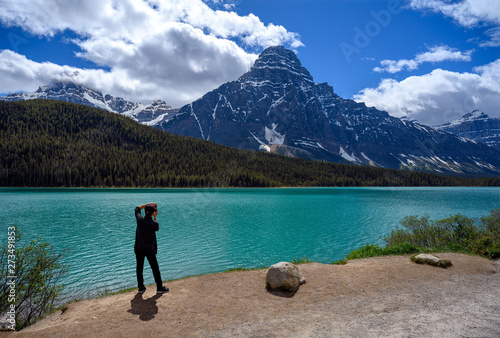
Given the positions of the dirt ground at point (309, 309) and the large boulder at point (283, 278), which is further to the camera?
the large boulder at point (283, 278)

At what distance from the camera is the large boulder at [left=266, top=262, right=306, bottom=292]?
11.4 meters

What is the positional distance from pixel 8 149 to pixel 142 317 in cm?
20624

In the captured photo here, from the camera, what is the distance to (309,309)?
31.4 feet

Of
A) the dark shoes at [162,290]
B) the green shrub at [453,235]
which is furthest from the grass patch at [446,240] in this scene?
the dark shoes at [162,290]

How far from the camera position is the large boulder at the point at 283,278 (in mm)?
11375

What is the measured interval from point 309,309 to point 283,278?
1.99 m

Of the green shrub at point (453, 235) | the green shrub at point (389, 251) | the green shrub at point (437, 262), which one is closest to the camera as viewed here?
the green shrub at point (437, 262)

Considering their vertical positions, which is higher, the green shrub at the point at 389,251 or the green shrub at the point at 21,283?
the green shrub at the point at 21,283

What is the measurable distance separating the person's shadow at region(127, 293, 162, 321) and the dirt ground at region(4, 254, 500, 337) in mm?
33

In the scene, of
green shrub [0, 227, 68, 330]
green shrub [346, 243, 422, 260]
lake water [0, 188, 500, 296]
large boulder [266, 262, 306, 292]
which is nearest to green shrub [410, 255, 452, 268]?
green shrub [346, 243, 422, 260]

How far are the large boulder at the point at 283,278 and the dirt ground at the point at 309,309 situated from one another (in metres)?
0.35

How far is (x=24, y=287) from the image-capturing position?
9.97 meters

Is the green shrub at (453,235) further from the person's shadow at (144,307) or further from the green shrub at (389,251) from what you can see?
the person's shadow at (144,307)

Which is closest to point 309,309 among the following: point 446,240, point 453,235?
point 446,240
